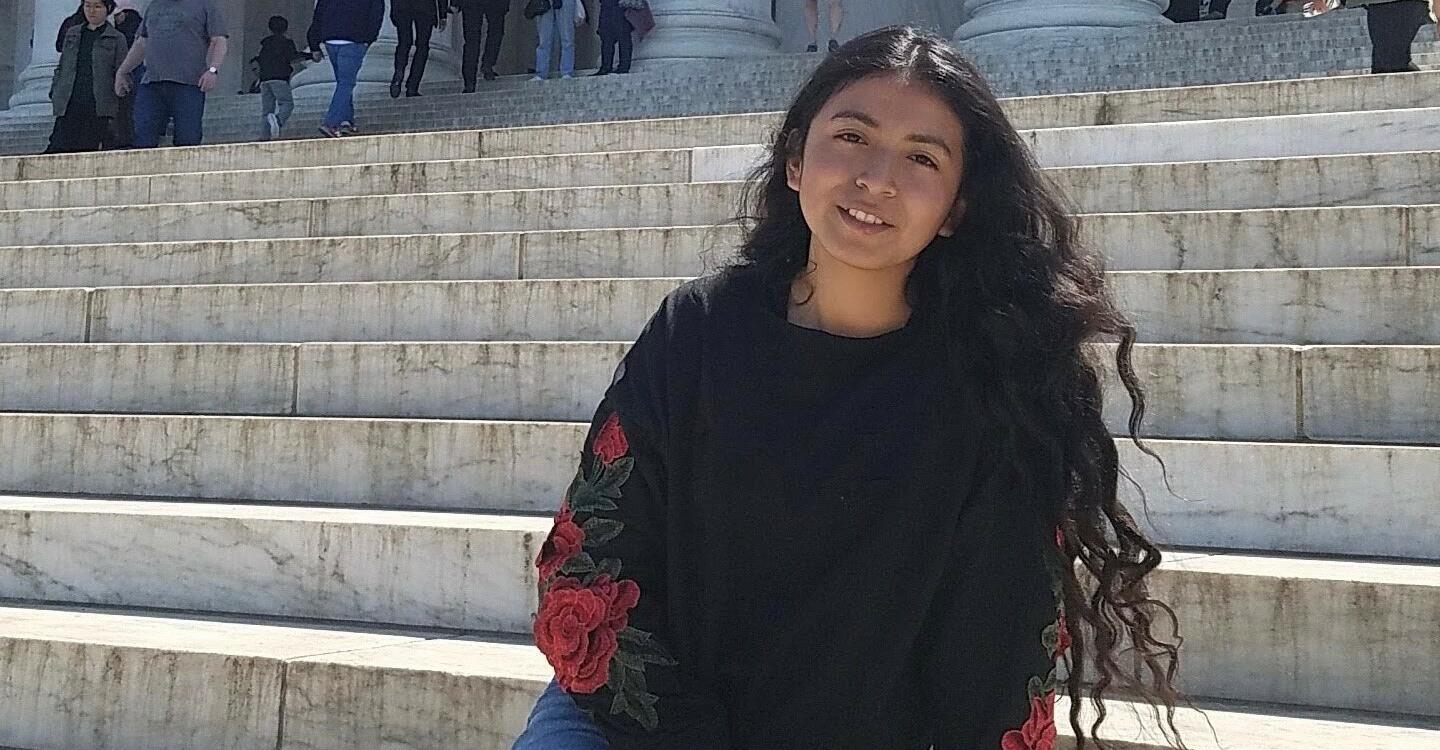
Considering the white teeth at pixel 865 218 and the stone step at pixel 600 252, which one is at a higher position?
the stone step at pixel 600 252

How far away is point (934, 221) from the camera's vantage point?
2178 millimetres

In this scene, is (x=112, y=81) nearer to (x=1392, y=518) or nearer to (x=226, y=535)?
(x=226, y=535)

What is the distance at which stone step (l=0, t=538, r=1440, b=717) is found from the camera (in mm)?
2979

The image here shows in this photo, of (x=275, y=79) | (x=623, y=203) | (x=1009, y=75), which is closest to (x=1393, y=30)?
(x=1009, y=75)

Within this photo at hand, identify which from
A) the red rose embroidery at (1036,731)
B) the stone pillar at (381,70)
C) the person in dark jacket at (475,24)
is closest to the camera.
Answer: the red rose embroidery at (1036,731)

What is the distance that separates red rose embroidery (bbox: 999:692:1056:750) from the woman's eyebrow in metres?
0.84

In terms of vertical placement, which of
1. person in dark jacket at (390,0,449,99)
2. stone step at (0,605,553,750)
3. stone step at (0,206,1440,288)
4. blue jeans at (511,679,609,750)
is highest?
person in dark jacket at (390,0,449,99)

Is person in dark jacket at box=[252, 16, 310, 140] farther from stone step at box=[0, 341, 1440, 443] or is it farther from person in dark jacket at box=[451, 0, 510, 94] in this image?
stone step at box=[0, 341, 1440, 443]

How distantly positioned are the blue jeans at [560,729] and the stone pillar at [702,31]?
11574 mm

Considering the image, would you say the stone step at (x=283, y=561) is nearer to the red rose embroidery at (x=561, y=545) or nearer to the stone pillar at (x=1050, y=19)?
the red rose embroidery at (x=561, y=545)

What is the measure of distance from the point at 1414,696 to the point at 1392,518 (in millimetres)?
604

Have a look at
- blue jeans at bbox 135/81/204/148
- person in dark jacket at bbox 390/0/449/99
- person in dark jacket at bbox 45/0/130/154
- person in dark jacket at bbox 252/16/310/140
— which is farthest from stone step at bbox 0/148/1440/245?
person in dark jacket at bbox 252/16/310/140

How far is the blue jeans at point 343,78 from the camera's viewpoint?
1163 cm

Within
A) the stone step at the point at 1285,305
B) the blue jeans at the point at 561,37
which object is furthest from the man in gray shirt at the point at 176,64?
the stone step at the point at 1285,305
